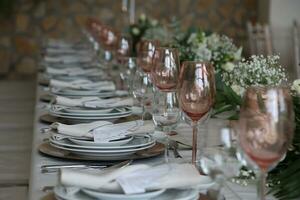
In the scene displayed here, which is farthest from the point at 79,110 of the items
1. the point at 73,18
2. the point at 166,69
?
the point at 73,18

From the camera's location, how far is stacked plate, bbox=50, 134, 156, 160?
1.74 m

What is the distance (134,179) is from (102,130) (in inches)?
20.1

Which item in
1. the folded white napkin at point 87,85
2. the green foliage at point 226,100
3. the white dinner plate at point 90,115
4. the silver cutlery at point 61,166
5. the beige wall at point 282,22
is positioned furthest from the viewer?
the beige wall at point 282,22

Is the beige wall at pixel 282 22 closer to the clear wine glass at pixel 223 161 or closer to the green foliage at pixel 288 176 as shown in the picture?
the green foliage at pixel 288 176

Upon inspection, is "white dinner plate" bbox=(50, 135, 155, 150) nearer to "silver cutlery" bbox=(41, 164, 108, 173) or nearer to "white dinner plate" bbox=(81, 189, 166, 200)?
"silver cutlery" bbox=(41, 164, 108, 173)

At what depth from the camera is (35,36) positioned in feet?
25.1

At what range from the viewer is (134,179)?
133 centimetres

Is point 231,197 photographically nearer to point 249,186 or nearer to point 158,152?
point 249,186

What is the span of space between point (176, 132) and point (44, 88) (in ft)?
4.05

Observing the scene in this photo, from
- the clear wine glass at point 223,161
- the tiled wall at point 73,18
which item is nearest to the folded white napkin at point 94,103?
the clear wine glass at point 223,161

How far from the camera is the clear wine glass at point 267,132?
1.25 metres

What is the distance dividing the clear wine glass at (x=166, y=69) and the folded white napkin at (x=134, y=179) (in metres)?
0.63

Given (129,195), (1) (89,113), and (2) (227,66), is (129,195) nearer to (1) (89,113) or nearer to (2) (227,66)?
(1) (89,113)

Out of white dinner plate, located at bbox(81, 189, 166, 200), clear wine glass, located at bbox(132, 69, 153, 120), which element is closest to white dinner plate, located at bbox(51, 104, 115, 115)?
clear wine glass, located at bbox(132, 69, 153, 120)
